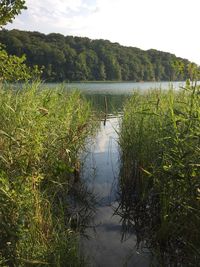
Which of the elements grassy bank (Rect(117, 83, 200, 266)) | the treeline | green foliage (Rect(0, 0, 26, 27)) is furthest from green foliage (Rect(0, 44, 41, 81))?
the treeline

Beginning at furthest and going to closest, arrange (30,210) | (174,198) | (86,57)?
(86,57) → (174,198) → (30,210)

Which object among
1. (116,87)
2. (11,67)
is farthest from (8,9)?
(116,87)

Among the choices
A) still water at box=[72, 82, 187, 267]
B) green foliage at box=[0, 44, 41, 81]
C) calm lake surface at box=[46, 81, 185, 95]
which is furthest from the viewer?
calm lake surface at box=[46, 81, 185, 95]

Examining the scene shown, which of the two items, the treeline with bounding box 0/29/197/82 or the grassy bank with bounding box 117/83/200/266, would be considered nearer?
the grassy bank with bounding box 117/83/200/266

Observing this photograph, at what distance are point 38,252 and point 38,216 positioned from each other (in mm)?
410

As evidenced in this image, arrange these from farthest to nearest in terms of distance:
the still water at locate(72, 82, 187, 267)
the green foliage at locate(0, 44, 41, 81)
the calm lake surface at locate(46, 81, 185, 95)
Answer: the calm lake surface at locate(46, 81, 185, 95)
the green foliage at locate(0, 44, 41, 81)
the still water at locate(72, 82, 187, 267)

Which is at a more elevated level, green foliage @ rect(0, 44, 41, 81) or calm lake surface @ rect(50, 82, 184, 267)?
green foliage @ rect(0, 44, 41, 81)

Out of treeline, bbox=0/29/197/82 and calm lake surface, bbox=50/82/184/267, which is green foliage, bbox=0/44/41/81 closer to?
calm lake surface, bbox=50/82/184/267

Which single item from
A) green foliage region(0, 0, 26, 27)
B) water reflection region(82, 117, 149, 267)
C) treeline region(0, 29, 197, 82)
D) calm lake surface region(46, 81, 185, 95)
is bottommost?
water reflection region(82, 117, 149, 267)

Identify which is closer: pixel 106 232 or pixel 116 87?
pixel 106 232

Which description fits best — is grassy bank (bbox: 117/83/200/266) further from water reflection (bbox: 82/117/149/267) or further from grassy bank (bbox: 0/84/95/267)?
grassy bank (bbox: 0/84/95/267)

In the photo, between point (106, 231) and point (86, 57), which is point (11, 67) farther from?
point (86, 57)

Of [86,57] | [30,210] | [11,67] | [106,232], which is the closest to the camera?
[30,210]

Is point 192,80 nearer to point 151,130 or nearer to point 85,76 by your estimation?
point 151,130
